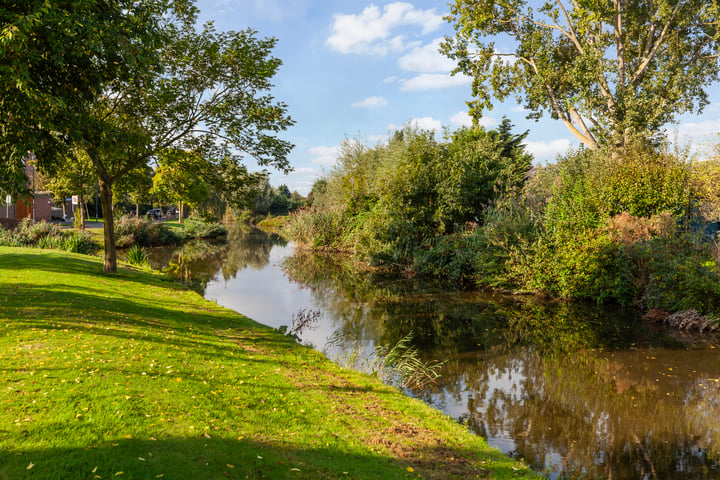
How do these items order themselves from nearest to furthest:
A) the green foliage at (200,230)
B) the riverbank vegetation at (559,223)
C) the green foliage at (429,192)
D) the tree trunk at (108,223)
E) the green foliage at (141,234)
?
the tree trunk at (108,223), the riverbank vegetation at (559,223), the green foliage at (429,192), the green foliage at (141,234), the green foliage at (200,230)

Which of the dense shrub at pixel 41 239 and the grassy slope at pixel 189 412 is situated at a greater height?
the dense shrub at pixel 41 239

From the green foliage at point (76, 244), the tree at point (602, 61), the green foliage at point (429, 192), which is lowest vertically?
the green foliage at point (76, 244)

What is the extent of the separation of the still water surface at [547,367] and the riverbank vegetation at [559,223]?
1374 mm

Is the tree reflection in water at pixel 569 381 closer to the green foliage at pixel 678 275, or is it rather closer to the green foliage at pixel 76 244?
the green foliage at pixel 678 275

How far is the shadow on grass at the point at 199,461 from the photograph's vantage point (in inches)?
154

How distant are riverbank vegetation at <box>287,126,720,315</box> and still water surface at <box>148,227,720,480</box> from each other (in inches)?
54.1

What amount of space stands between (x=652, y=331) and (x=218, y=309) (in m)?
13.4

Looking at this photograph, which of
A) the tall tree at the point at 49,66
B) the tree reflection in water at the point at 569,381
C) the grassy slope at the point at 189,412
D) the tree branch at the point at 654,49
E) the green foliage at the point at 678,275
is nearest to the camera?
the grassy slope at the point at 189,412

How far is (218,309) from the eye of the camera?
45.5 feet

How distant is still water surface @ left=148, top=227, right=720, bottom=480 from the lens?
6.82 meters

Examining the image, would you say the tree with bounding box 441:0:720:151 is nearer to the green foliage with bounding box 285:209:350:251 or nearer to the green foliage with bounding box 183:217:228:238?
the green foliage with bounding box 285:209:350:251

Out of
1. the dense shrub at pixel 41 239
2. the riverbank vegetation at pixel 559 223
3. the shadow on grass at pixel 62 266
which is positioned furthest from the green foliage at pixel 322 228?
the shadow on grass at pixel 62 266

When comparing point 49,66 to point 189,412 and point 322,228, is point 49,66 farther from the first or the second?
point 322,228

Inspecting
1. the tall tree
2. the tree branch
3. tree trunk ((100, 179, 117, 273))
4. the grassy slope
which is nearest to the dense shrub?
tree trunk ((100, 179, 117, 273))
